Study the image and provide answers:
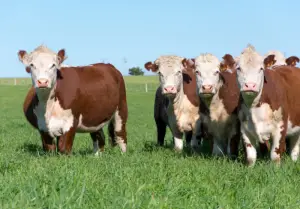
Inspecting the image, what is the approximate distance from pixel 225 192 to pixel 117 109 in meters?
5.84

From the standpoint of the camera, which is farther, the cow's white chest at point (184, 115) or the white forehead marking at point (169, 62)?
the cow's white chest at point (184, 115)

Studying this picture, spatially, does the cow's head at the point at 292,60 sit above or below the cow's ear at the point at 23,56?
below

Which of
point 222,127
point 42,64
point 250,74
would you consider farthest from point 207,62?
point 42,64

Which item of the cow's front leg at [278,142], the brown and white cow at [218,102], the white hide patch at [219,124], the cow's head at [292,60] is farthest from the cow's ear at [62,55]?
the cow's head at [292,60]

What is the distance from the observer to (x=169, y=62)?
32.6ft

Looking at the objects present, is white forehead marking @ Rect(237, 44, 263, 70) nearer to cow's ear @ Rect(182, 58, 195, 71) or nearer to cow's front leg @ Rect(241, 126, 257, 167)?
cow's front leg @ Rect(241, 126, 257, 167)

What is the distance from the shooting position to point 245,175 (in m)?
5.84

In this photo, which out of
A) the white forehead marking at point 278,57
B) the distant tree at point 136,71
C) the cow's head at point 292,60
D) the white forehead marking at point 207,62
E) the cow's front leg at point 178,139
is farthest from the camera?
the distant tree at point 136,71

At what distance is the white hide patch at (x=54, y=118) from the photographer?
826 cm

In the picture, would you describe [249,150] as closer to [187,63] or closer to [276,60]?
[187,63]

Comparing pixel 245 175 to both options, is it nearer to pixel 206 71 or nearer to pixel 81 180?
pixel 81 180

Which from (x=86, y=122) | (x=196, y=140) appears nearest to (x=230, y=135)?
(x=196, y=140)

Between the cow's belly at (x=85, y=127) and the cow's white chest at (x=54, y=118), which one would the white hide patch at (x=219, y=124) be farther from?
the cow's white chest at (x=54, y=118)

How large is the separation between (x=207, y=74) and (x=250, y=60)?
3.83 feet
